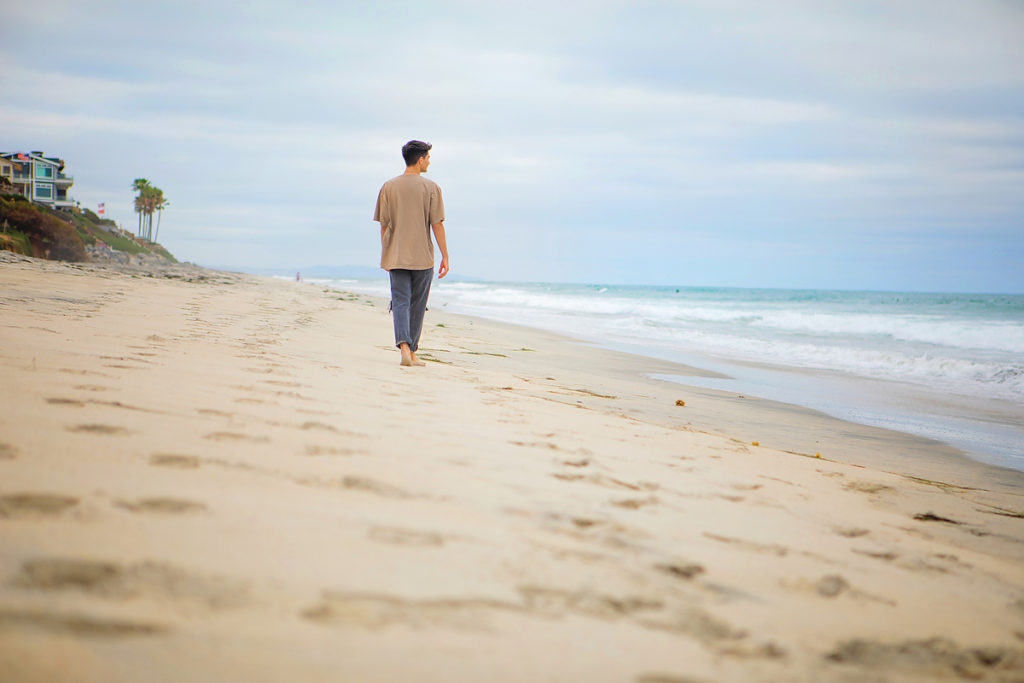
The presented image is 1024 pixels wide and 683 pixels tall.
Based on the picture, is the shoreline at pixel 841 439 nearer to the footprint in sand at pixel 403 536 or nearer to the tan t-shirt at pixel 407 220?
the tan t-shirt at pixel 407 220

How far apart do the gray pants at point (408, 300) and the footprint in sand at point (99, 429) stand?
10.9ft

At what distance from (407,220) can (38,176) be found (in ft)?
207

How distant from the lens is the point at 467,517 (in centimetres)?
180

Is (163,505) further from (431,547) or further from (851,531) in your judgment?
(851,531)

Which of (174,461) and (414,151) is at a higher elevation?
(414,151)

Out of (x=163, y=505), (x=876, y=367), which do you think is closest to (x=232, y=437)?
(x=163, y=505)

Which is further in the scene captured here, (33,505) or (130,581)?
(33,505)

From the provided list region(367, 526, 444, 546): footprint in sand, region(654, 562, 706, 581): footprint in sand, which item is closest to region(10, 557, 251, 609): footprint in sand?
region(367, 526, 444, 546): footprint in sand

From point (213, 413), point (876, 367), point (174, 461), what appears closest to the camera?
point (174, 461)

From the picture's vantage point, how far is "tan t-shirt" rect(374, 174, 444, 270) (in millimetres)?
5328

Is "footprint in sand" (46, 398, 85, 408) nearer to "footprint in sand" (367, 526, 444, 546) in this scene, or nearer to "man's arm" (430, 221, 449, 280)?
"footprint in sand" (367, 526, 444, 546)

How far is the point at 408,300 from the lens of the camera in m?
5.42

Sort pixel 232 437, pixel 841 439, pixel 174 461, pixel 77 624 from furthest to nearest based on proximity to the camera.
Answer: pixel 841 439 < pixel 232 437 < pixel 174 461 < pixel 77 624

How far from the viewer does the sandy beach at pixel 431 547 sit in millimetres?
1155
